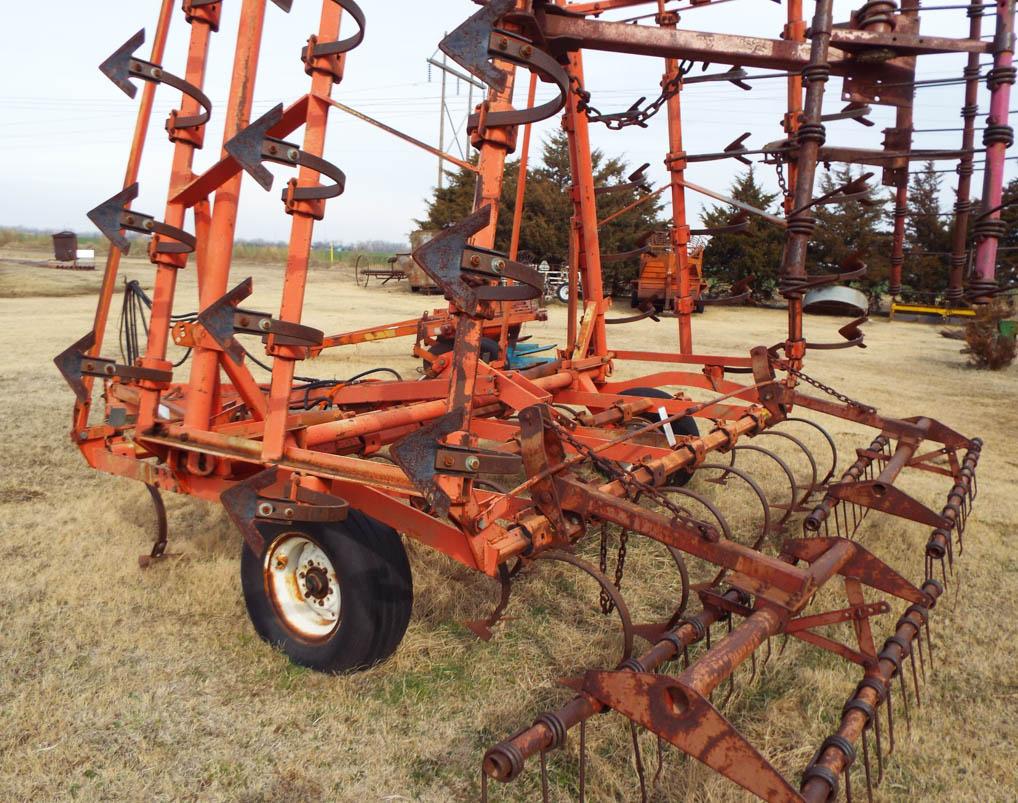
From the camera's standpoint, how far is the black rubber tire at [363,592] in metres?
2.79

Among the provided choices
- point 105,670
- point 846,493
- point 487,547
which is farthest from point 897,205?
point 105,670

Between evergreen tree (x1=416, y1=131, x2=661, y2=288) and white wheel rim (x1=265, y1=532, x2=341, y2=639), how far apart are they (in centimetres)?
2039

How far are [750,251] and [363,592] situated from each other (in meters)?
22.5

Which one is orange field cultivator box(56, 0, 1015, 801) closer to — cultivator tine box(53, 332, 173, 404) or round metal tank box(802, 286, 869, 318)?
cultivator tine box(53, 332, 173, 404)

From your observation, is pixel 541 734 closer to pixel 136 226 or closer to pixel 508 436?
pixel 508 436

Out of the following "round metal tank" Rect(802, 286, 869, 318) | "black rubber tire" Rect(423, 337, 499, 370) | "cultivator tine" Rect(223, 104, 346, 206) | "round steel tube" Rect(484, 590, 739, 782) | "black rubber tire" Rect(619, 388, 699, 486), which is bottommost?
"round steel tube" Rect(484, 590, 739, 782)

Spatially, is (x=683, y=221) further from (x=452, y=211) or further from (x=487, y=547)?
(x=452, y=211)

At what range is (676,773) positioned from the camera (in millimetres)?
2410

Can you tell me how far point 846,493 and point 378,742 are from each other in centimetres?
238

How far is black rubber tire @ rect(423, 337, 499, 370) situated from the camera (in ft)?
27.8

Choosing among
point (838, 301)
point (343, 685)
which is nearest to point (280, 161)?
point (343, 685)

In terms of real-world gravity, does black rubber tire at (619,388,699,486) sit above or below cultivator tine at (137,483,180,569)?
above

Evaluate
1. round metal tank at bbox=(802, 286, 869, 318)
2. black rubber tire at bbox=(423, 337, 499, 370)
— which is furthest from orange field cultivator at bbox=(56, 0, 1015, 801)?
black rubber tire at bbox=(423, 337, 499, 370)

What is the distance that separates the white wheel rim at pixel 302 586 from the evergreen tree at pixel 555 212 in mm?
20391
